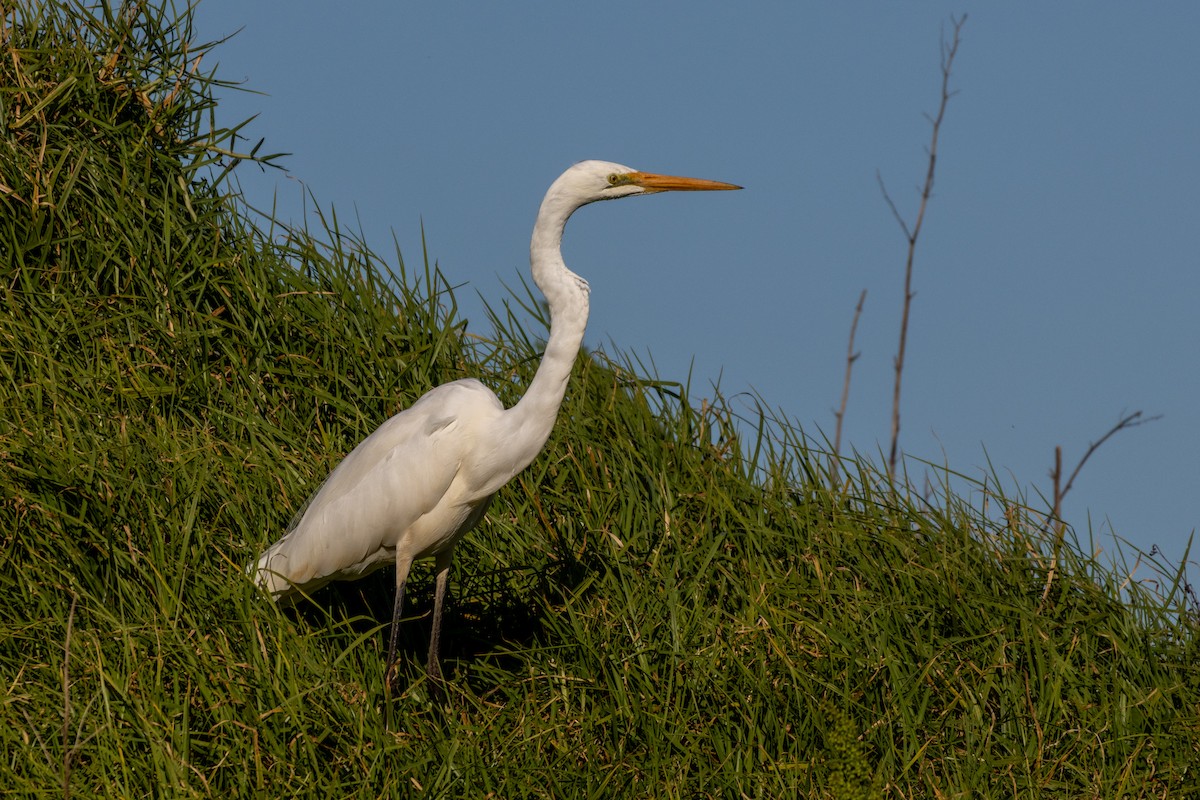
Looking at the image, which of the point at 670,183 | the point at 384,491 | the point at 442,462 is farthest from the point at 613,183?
the point at 384,491

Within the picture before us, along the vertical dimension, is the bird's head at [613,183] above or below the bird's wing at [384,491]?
above

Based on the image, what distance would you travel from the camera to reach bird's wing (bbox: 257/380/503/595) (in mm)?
4020

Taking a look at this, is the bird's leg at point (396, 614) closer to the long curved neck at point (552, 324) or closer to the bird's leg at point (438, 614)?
the bird's leg at point (438, 614)

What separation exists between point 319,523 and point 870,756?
1.78 meters

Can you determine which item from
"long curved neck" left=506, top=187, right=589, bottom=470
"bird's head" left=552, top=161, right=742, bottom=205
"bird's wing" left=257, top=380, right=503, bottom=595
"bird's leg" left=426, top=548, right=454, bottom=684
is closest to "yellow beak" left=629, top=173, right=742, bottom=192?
"bird's head" left=552, top=161, right=742, bottom=205

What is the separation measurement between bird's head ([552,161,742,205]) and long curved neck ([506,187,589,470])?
5cm

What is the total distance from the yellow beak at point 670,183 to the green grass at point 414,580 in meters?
1.01

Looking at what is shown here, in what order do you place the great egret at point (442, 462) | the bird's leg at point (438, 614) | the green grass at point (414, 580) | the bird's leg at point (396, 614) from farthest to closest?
1. the bird's leg at point (438, 614)
2. the bird's leg at point (396, 614)
3. the great egret at point (442, 462)
4. the green grass at point (414, 580)

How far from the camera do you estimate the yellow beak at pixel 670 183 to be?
4.03m

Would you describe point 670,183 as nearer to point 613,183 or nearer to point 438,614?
point 613,183

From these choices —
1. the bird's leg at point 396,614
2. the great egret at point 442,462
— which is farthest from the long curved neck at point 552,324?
the bird's leg at point 396,614

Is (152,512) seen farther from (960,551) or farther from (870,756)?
(960,551)

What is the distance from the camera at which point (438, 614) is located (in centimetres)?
421

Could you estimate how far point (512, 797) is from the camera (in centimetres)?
333
